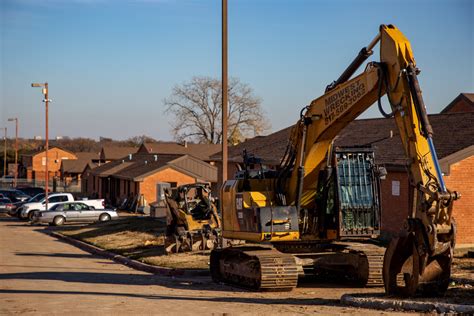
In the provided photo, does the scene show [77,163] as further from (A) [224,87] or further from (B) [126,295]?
(B) [126,295]

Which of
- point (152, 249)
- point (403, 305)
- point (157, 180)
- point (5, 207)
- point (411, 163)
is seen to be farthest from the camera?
point (5, 207)

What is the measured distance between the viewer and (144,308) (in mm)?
14453

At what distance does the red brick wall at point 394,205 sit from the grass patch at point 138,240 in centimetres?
633

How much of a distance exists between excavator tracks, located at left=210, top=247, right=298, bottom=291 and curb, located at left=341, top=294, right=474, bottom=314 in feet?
8.30

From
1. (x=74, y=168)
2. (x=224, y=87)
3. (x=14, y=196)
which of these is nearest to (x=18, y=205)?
(x=14, y=196)

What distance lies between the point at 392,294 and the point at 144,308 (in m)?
4.44

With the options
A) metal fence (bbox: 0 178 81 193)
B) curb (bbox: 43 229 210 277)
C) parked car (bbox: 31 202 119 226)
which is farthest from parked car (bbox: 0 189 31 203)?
curb (bbox: 43 229 210 277)

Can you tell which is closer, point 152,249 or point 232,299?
point 232,299

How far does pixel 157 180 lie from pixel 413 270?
141 feet

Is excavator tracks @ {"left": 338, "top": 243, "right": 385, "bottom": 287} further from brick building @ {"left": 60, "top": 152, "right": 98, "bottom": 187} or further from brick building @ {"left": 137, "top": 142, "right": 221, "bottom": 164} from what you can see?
brick building @ {"left": 60, "top": 152, "right": 98, "bottom": 187}

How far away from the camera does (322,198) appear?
57.2 feet

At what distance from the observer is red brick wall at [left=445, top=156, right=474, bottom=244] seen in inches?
1001

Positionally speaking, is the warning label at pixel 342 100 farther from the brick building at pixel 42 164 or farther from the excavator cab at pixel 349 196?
the brick building at pixel 42 164

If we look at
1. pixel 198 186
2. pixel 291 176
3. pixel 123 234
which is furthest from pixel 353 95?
pixel 123 234
